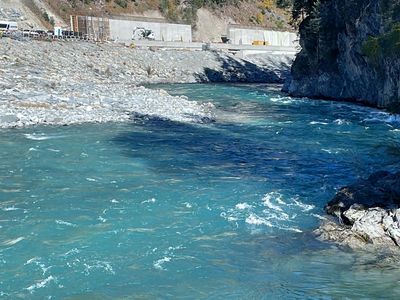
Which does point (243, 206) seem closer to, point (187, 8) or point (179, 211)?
point (179, 211)

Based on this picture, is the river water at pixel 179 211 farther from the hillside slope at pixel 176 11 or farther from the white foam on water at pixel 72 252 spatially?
the hillside slope at pixel 176 11

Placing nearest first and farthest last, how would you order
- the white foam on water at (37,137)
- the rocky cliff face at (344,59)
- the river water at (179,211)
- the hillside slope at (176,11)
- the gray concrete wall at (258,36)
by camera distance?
1. the river water at (179,211)
2. the white foam on water at (37,137)
3. the rocky cliff face at (344,59)
4. the hillside slope at (176,11)
5. the gray concrete wall at (258,36)

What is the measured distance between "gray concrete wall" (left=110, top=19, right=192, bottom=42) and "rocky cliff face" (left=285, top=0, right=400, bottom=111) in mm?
31720

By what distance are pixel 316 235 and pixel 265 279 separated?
2743 millimetres

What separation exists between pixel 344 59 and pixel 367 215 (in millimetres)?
34995

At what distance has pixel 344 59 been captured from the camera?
46.4 metres

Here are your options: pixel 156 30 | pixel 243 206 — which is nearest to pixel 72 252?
pixel 243 206

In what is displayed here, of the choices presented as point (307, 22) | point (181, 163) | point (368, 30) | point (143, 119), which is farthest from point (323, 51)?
point (181, 163)

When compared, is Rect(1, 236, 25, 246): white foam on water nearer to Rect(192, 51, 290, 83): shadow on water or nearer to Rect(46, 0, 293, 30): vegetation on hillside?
Rect(192, 51, 290, 83): shadow on water

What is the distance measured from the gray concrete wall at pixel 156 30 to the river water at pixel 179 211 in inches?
2082

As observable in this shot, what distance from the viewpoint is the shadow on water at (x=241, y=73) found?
65.6 metres

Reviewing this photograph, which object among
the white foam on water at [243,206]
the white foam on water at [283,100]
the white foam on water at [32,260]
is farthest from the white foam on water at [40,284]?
the white foam on water at [283,100]

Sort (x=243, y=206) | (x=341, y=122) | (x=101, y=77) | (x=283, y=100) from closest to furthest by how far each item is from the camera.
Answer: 1. (x=243, y=206)
2. (x=341, y=122)
3. (x=283, y=100)
4. (x=101, y=77)

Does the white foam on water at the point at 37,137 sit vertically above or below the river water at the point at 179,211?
above
